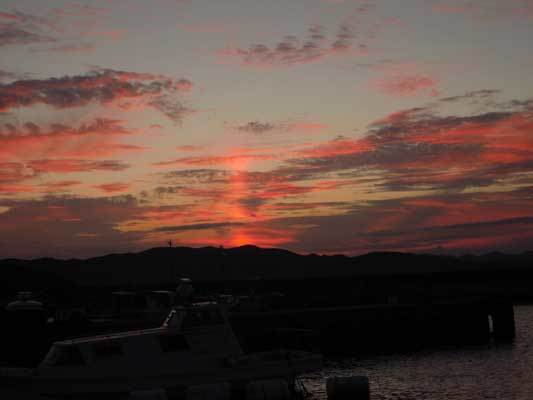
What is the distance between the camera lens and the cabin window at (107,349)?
29944mm

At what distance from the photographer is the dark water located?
127 feet

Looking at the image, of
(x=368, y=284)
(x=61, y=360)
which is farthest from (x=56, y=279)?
(x=61, y=360)

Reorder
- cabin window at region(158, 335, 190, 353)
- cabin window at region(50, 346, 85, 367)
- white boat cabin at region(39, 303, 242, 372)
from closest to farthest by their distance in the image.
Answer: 1. cabin window at region(50, 346, 85, 367)
2. white boat cabin at region(39, 303, 242, 372)
3. cabin window at region(158, 335, 190, 353)

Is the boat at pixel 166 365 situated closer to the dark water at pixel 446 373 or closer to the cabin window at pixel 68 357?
the cabin window at pixel 68 357

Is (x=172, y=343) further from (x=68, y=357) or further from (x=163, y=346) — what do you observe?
(x=68, y=357)

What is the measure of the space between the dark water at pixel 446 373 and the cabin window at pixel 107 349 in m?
13.4

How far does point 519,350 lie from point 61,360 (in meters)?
43.0

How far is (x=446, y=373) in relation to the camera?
150 feet

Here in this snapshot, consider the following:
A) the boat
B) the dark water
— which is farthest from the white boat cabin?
the dark water

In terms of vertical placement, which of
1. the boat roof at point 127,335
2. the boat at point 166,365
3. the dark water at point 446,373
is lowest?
the dark water at point 446,373

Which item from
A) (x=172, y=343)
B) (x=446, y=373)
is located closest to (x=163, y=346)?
(x=172, y=343)

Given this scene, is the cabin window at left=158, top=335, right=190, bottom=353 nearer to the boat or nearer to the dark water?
the boat

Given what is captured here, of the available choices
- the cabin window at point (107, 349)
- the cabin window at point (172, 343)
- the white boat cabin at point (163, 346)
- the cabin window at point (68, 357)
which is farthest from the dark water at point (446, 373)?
the cabin window at point (68, 357)

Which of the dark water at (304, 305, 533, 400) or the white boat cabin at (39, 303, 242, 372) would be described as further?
the dark water at (304, 305, 533, 400)
